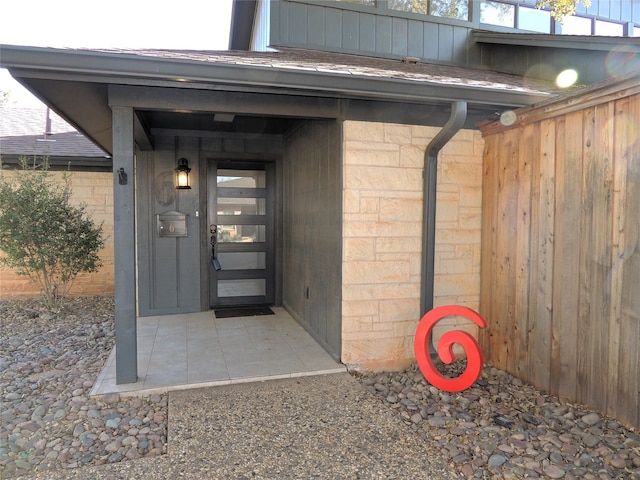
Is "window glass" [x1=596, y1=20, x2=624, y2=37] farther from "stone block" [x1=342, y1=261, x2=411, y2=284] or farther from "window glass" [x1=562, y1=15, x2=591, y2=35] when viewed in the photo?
"stone block" [x1=342, y1=261, x2=411, y2=284]

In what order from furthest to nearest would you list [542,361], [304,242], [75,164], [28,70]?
[75,164]
[304,242]
[542,361]
[28,70]

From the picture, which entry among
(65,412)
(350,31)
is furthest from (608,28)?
(65,412)

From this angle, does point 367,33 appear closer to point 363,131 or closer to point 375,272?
point 363,131

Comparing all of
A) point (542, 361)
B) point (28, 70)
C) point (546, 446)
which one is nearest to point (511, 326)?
point (542, 361)

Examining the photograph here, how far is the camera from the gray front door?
6.17 metres

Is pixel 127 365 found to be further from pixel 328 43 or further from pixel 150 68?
pixel 328 43

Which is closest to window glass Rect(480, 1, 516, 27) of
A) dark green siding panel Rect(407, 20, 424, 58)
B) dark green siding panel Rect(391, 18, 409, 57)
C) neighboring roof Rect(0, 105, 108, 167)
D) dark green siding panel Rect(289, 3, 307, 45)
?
dark green siding panel Rect(407, 20, 424, 58)

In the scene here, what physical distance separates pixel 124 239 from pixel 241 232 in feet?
9.63

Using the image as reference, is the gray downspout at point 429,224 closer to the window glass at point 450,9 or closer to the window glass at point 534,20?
the window glass at point 450,9

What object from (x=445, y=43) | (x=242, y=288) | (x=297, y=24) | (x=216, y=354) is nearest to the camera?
(x=216, y=354)

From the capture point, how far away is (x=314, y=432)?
9.08ft

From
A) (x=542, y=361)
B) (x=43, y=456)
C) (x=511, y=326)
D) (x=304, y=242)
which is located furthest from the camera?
(x=304, y=242)

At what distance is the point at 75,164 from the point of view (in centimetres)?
755

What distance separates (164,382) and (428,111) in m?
3.26
